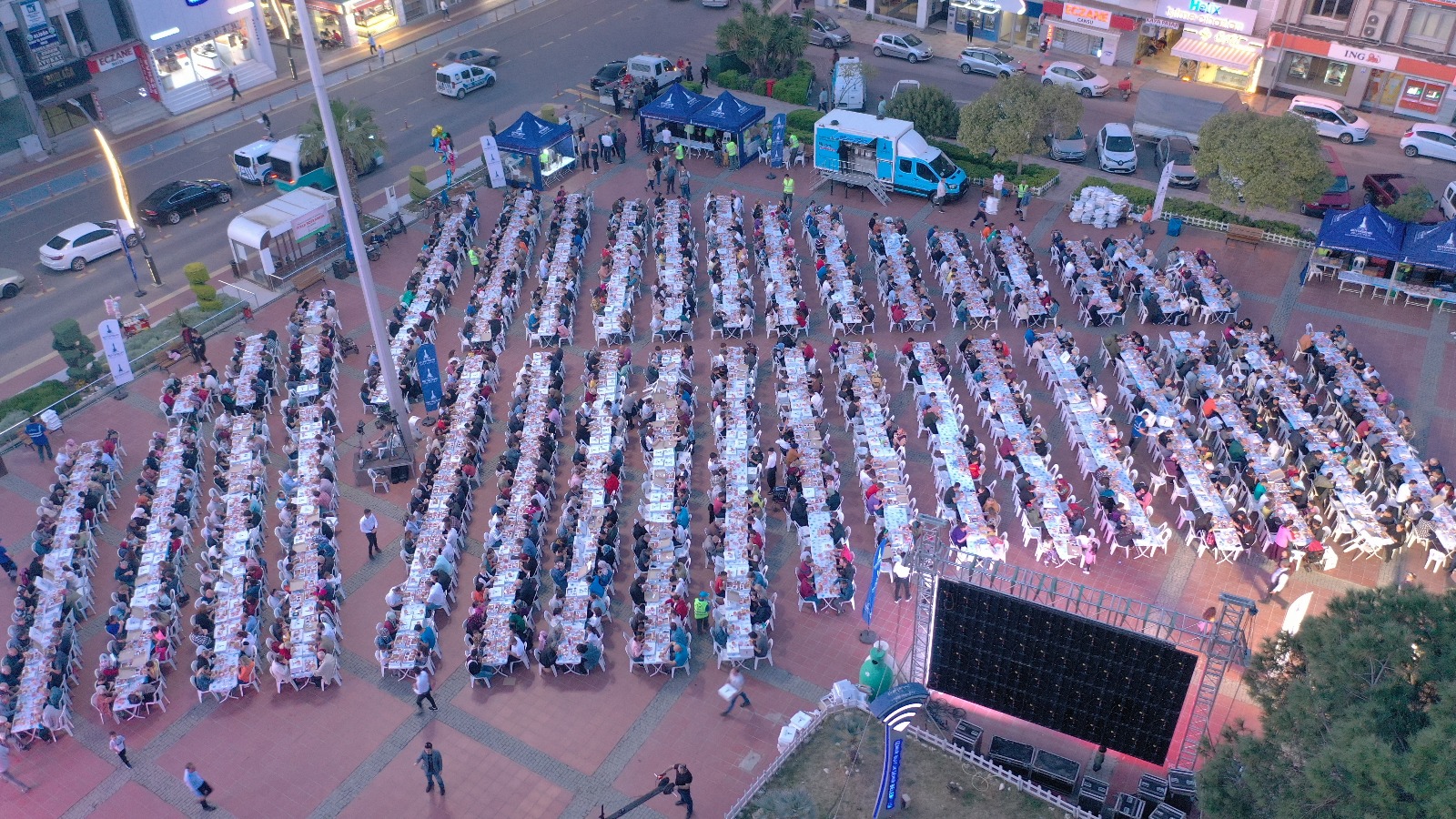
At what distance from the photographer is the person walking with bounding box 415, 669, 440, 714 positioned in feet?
69.3

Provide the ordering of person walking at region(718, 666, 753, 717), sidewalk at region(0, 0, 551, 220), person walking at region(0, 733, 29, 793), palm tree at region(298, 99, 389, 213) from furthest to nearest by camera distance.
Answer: sidewalk at region(0, 0, 551, 220) < palm tree at region(298, 99, 389, 213) < person walking at region(718, 666, 753, 717) < person walking at region(0, 733, 29, 793)

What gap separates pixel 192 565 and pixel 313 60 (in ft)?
37.0

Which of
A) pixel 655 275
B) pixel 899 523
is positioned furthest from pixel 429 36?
pixel 899 523

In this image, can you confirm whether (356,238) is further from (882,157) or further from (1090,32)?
(1090,32)

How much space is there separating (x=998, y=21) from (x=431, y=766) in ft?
143

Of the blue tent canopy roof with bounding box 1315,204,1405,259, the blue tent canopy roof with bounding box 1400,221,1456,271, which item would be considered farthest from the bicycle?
the blue tent canopy roof with bounding box 1400,221,1456,271

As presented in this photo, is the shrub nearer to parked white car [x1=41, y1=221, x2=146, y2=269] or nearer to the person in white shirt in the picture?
parked white car [x1=41, y1=221, x2=146, y2=269]

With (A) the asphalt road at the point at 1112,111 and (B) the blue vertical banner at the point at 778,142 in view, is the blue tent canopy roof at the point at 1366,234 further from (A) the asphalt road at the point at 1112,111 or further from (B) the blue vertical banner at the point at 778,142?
(B) the blue vertical banner at the point at 778,142

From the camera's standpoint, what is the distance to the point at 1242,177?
3453 centimetres

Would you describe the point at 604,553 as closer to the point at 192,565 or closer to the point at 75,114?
the point at 192,565

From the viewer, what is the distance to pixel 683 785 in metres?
19.1

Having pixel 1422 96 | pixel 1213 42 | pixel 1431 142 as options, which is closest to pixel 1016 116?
pixel 1213 42

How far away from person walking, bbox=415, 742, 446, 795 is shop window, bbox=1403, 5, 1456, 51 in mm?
42830

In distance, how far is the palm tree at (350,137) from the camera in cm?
3988
